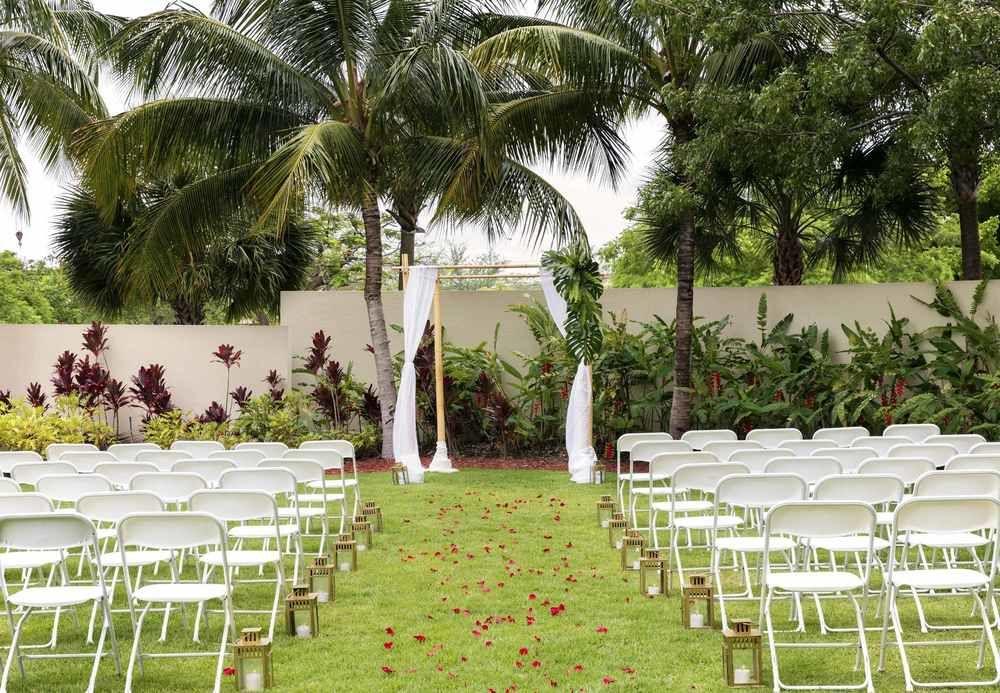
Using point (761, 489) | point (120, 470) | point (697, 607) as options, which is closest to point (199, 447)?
point (120, 470)

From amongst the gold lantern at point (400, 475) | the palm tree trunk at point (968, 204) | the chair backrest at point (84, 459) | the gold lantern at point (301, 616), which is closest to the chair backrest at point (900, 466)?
the gold lantern at point (301, 616)

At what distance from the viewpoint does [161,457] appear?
27.1 feet

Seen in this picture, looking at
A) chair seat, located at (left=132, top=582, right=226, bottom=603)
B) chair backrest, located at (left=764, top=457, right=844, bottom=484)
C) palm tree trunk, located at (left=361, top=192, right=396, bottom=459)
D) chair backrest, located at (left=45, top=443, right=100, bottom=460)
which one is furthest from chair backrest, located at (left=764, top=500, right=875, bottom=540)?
palm tree trunk, located at (left=361, top=192, right=396, bottom=459)

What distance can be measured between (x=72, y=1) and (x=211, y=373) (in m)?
5.44

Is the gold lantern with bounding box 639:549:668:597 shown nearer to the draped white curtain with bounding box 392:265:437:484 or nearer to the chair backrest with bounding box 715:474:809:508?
the chair backrest with bounding box 715:474:809:508

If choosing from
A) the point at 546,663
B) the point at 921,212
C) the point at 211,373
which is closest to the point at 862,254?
the point at 921,212

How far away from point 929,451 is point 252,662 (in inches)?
181

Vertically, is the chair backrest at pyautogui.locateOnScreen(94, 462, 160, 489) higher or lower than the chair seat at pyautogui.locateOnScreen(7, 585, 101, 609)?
higher

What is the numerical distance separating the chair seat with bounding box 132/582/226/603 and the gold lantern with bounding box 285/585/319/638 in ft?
2.24

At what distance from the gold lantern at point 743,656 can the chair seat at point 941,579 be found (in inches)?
25.4

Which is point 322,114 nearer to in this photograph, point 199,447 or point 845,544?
point 199,447

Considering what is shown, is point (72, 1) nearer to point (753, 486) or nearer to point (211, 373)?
point (211, 373)

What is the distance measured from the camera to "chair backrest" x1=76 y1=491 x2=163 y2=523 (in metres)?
5.57

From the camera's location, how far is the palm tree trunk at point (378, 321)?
46.2ft
